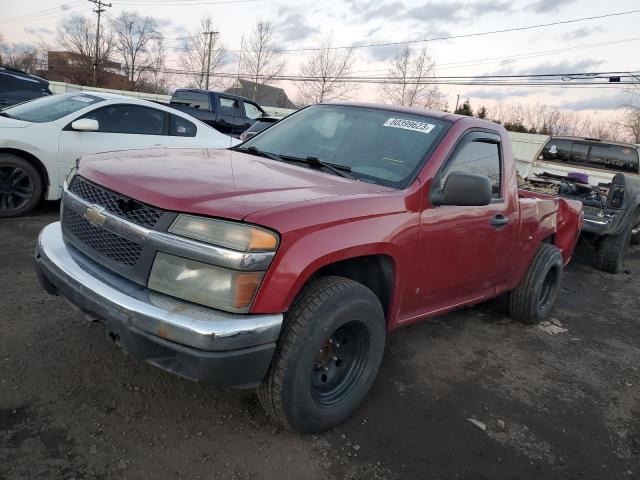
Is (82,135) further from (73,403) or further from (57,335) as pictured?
(73,403)

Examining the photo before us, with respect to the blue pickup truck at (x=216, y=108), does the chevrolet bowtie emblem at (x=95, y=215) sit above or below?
below

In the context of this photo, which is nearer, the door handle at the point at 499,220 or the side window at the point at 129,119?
the door handle at the point at 499,220

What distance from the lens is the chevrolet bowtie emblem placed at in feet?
8.14

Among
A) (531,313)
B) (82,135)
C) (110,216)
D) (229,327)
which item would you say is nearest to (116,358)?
(110,216)

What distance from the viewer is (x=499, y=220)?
3641mm

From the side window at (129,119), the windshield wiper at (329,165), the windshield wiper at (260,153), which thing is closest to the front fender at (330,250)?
the windshield wiper at (329,165)

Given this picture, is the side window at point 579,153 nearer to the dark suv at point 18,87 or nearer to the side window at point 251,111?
the side window at point 251,111

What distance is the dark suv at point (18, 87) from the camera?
9.65 meters

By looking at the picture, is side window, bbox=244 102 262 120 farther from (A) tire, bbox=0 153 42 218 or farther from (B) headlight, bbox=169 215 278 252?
(B) headlight, bbox=169 215 278 252

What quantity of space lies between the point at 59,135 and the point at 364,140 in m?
4.22

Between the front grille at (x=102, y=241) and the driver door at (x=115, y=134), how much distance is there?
350cm

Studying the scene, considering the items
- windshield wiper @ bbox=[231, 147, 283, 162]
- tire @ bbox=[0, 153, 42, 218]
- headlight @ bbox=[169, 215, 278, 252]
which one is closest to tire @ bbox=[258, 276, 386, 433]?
headlight @ bbox=[169, 215, 278, 252]

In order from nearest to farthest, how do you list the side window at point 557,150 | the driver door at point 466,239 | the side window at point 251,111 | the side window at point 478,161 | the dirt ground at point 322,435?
the dirt ground at point 322,435 < the driver door at point 466,239 < the side window at point 478,161 < the side window at point 557,150 < the side window at point 251,111

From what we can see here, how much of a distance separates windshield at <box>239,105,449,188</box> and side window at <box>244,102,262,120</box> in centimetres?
1037
